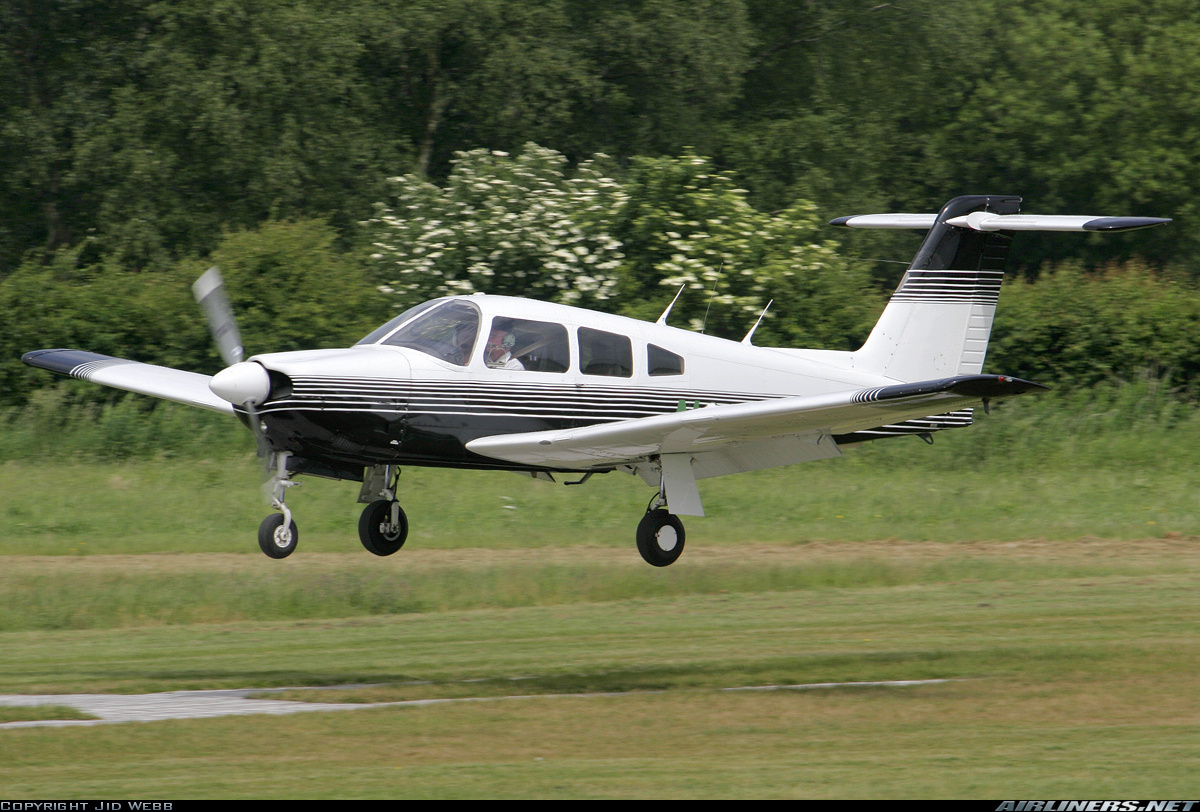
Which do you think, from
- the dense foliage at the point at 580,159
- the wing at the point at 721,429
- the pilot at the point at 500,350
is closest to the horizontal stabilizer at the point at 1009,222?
the wing at the point at 721,429

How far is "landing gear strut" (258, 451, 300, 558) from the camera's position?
10.9 metres

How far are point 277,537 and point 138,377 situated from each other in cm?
319

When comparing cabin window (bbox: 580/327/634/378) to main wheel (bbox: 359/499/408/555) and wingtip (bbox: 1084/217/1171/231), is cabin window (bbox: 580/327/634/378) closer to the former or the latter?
main wheel (bbox: 359/499/408/555)

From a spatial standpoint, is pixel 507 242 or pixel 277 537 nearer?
pixel 277 537

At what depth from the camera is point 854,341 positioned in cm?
2359

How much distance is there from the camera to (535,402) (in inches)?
449

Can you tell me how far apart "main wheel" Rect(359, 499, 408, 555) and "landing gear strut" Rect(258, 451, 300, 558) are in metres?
1.10

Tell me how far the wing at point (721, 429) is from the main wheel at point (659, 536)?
555 millimetres

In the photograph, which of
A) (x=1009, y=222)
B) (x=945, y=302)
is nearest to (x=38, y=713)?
(x=945, y=302)

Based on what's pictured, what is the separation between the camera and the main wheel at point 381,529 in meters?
12.1

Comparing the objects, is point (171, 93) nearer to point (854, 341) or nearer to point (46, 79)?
point (46, 79)

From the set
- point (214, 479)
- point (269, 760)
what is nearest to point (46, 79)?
point (214, 479)

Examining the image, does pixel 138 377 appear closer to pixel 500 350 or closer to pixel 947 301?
pixel 500 350

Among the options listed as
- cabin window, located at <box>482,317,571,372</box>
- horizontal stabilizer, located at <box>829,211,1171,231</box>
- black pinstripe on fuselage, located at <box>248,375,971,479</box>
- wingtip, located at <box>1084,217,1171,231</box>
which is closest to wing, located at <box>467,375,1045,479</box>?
black pinstripe on fuselage, located at <box>248,375,971,479</box>
